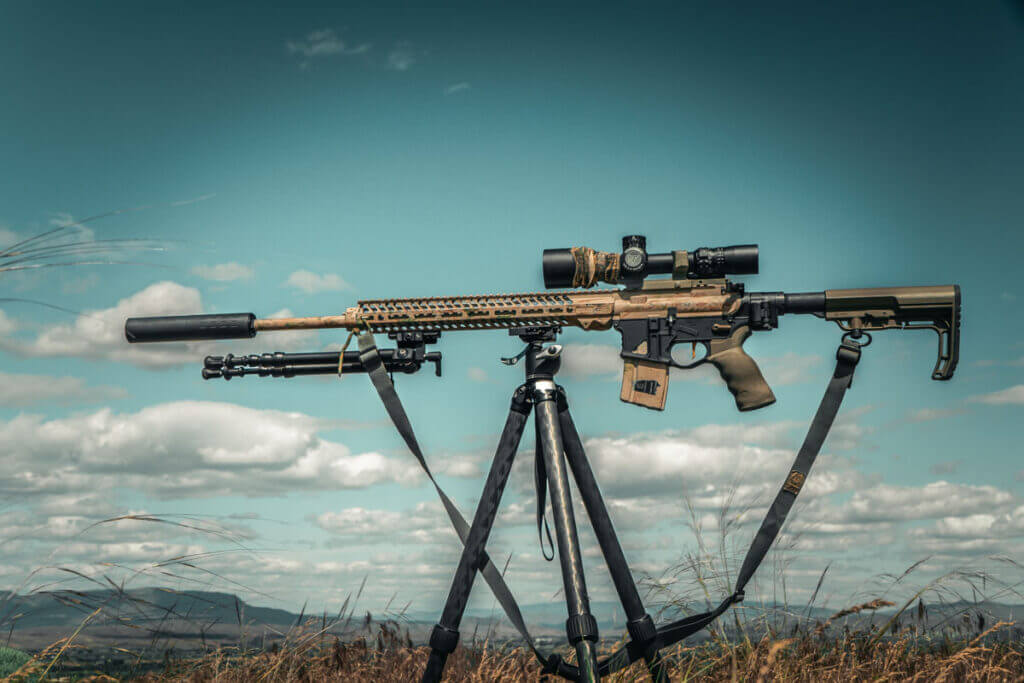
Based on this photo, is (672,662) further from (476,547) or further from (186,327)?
(186,327)

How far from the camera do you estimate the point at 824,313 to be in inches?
276

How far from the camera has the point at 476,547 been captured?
6180mm

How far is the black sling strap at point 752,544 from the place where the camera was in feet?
20.2

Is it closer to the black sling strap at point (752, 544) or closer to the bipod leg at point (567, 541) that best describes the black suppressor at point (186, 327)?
the black sling strap at point (752, 544)

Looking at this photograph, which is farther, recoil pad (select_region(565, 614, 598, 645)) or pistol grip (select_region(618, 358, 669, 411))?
pistol grip (select_region(618, 358, 669, 411))

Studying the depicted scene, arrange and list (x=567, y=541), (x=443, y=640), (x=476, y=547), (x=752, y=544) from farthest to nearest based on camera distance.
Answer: (x=752, y=544) → (x=476, y=547) → (x=443, y=640) → (x=567, y=541)

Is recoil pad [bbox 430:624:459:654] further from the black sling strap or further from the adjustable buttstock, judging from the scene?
the adjustable buttstock

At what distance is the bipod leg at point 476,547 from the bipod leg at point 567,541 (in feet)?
0.69

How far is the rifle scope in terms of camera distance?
6840 mm

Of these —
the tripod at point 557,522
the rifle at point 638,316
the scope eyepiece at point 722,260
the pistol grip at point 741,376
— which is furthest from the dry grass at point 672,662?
the scope eyepiece at point 722,260

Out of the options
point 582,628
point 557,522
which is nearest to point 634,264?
point 557,522

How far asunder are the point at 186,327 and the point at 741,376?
183 inches

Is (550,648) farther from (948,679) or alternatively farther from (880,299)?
(880,299)

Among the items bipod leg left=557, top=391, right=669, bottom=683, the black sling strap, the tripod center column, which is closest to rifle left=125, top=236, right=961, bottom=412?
the black sling strap
